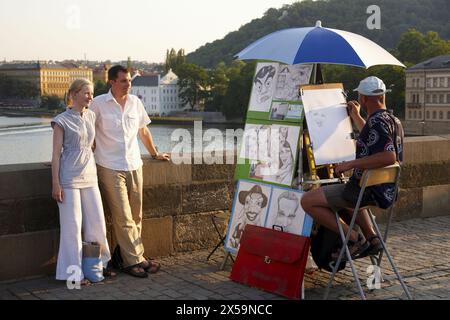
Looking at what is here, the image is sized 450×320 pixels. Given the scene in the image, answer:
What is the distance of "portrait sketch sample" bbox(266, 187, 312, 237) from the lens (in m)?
4.71

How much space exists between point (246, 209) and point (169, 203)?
963 millimetres

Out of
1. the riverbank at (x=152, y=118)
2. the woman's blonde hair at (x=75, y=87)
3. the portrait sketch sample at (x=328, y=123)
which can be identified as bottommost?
the riverbank at (x=152, y=118)

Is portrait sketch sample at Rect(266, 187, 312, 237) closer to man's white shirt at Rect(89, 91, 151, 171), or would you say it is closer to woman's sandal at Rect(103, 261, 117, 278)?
man's white shirt at Rect(89, 91, 151, 171)

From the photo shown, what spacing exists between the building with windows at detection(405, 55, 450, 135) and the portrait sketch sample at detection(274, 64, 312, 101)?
7985 cm

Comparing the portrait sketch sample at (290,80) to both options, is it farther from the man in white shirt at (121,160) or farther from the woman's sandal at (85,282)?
the woman's sandal at (85,282)

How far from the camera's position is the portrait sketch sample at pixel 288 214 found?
15.5 feet

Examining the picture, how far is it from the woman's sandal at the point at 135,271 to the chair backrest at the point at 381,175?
1.89 m

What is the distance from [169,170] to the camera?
5836 millimetres

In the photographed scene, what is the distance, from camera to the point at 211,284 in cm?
490

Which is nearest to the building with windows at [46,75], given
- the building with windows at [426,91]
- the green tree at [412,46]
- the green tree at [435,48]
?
the building with windows at [426,91]

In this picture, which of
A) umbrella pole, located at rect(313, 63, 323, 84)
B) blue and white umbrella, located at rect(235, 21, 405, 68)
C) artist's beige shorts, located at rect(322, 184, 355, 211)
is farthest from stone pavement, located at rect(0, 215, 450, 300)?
blue and white umbrella, located at rect(235, 21, 405, 68)

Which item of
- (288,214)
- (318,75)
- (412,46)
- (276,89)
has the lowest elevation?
(288,214)

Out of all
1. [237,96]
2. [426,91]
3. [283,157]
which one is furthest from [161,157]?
[237,96]

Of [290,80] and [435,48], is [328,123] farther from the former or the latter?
[435,48]
